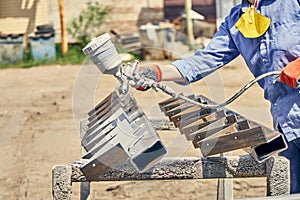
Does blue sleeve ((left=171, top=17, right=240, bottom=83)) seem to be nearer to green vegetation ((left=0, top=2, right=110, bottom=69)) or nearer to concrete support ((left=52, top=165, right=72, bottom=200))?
concrete support ((left=52, top=165, right=72, bottom=200))

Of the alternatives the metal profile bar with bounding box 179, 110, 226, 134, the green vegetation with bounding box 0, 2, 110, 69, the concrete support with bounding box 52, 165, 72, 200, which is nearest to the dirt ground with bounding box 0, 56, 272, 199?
the metal profile bar with bounding box 179, 110, 226, 134

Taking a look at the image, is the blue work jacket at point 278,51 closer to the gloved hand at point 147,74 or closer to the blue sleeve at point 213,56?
the blue sleeve at point 213,56

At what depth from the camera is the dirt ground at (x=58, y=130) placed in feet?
17.3

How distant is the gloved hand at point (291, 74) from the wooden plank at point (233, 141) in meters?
0.24

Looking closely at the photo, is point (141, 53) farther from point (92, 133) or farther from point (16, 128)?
point (92, 133)

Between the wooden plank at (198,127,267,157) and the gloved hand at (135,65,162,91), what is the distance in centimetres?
33

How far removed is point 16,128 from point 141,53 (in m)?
6.06

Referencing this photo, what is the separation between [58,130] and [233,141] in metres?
5.18

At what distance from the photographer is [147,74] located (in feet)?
9.89

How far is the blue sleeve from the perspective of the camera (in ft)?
11.3

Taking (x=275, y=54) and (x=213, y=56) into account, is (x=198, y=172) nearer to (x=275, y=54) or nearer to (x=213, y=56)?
(x=275, y=54)

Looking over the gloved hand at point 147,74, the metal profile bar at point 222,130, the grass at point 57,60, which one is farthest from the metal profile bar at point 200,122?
the grass at point 57,60

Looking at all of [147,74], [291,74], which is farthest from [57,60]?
[291,74]

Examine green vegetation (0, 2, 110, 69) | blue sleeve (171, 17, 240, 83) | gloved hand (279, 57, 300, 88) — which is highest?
gloved hand (279, 57, 300, 88)
